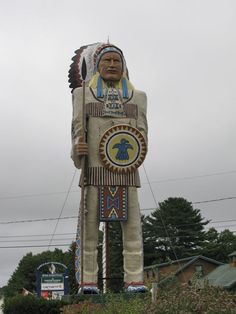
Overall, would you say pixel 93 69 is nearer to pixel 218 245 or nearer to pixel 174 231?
pixel 174 231

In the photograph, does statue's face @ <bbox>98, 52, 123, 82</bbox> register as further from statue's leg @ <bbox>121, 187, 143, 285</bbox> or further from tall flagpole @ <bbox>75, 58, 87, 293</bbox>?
statue's leg @ <bbox>121, 187, 143, 285</bbox>

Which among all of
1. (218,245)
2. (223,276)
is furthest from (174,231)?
(223,276)

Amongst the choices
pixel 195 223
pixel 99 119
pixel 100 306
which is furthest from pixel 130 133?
pixel 195 223

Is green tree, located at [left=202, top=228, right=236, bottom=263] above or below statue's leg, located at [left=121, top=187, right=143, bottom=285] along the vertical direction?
above

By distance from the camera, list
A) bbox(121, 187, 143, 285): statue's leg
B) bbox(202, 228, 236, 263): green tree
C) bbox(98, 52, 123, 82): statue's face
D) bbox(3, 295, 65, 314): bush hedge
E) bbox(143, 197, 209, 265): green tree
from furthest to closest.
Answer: bbox(202, 228, 236, 263): green tree < bbox(143, 197, 209, 265): green tree < bbox(98, 52, 123, 82): statue's face < bbox(121, 187, 143, 285): statue's leg < bbox(3, 295, 65, 314): bush hedge

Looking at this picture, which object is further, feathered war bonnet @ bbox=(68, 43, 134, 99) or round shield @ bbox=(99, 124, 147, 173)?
feathered war bonnet @ bbox=(68, 43, 134, 99)

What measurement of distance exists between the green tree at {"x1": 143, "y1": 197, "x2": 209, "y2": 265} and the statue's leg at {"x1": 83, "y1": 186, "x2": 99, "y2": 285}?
3883cm

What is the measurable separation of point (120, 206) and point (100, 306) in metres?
3.07

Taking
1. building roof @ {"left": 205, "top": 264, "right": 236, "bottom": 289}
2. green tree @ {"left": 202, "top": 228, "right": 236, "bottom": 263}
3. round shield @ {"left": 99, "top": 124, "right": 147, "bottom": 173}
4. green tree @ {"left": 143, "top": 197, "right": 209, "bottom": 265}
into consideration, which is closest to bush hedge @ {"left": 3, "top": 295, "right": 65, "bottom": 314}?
round shield @ {"left": 99, "top": 124, "right": 147, "bottom": 173}

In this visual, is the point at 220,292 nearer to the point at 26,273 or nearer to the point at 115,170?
the point at 115,170

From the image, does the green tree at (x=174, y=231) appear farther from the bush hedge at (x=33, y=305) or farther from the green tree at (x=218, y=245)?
the bush hedge at (x=33, y=305)

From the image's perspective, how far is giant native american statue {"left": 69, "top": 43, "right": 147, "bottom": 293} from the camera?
15.0 metres

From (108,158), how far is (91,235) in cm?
195

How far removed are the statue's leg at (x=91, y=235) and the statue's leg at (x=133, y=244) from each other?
0.75 m
